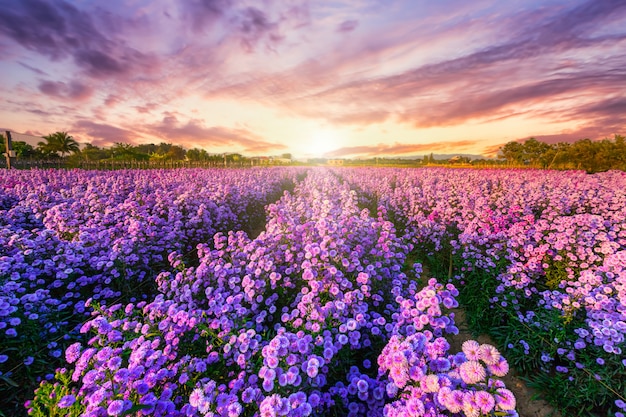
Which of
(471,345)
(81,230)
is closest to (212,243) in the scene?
(81,230)

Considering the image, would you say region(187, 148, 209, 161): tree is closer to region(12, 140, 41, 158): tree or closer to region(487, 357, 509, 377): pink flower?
region(12, 140, 41, 158): tree

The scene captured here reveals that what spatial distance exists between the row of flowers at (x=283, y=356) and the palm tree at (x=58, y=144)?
82441 mm

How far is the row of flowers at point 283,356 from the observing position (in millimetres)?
1631

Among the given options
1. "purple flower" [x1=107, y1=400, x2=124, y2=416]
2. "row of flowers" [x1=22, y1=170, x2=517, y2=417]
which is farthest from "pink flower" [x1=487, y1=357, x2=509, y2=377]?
"purple flower" [x1=107, y1=400, x2=124, y2=416]

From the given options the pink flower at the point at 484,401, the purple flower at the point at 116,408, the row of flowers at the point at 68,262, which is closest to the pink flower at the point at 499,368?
the pink flower at the point at 484,401

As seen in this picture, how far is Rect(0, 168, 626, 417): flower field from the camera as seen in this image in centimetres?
180

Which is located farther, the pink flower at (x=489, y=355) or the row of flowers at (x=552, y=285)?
the row of flowers at (x=552, y=285)

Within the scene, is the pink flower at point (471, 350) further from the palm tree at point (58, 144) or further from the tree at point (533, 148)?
the palm tree at point (58, 144)

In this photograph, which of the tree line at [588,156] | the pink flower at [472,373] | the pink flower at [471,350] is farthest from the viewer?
the tree line at [588,156]

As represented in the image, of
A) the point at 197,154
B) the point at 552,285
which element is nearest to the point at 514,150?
the point at 552,285

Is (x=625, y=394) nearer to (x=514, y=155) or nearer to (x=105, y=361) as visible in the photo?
(x=105, y=361)

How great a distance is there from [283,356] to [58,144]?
3409 inches

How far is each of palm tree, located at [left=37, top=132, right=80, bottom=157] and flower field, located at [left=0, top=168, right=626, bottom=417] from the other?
257 feet

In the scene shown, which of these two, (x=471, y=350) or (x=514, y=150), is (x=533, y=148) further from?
(x=471, y=350)
